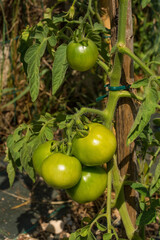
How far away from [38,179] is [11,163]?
1.02 metres

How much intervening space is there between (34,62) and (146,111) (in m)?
0.39

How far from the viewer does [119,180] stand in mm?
1100

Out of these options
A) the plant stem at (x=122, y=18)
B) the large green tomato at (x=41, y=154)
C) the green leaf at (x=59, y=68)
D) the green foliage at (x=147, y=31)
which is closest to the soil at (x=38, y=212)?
the large green tomato at (x=41, y=154)

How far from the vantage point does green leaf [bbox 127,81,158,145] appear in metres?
0.73

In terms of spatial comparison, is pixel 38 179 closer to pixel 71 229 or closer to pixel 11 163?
pixel 71 229

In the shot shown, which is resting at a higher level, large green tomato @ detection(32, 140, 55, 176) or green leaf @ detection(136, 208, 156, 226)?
large green tomato @ detection(32, 140, 55, 176)

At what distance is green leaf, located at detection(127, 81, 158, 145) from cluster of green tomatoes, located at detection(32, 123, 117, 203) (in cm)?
10

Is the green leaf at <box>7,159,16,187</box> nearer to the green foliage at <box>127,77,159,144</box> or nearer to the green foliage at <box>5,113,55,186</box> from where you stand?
the green foliage at <box>5,113,55,186</box>

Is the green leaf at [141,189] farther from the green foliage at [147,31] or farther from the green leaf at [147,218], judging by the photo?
the green foliage at [147,31]

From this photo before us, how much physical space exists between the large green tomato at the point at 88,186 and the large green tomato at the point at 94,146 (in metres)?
0.05

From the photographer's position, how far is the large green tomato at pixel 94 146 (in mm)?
828

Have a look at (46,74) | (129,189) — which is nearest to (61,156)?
(129,189)

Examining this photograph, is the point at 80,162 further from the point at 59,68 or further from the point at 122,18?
the point at 122,18

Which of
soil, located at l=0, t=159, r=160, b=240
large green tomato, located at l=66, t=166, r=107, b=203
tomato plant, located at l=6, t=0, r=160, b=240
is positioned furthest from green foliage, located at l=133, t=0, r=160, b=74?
large green tomato, located at l=66, t=166, r=107, b=203
